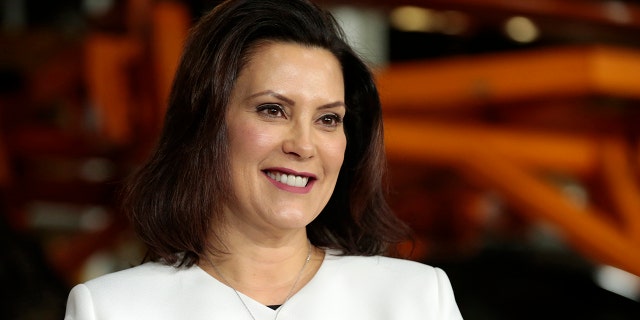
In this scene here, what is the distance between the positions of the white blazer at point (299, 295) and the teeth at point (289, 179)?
222mm

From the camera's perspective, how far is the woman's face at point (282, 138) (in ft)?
6.22

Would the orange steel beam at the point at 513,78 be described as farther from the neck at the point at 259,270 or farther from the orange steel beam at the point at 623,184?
the neck at the point at 259,270

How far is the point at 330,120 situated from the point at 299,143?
0.12 metres

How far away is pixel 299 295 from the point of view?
2.00 metres

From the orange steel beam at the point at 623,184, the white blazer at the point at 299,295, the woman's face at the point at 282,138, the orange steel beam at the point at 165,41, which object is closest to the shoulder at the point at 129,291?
the white blazer at the point at 299,295

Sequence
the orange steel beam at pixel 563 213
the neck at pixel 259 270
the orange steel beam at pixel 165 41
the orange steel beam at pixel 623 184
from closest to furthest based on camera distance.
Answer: the neck at pixel 259 270, the orange steel beam at pixel 165 41, the orange steel beam at pixel 563 213, the orange steel beam at pixel 623 184

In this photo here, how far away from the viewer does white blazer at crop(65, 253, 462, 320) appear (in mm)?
1933

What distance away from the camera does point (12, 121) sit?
5879 mm

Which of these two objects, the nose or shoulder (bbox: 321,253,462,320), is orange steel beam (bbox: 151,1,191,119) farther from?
the nose

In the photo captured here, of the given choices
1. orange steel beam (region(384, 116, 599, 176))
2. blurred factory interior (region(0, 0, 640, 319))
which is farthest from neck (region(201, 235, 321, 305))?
orange steel beam (region(384, 116, 599, 176))

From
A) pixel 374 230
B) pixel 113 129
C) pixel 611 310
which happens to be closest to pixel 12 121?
pixel 113 129

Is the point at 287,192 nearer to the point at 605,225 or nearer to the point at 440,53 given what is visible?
the point at 605,225

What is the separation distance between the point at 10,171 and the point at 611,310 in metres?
3.31

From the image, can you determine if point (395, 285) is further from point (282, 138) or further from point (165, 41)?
point (165, 41)
